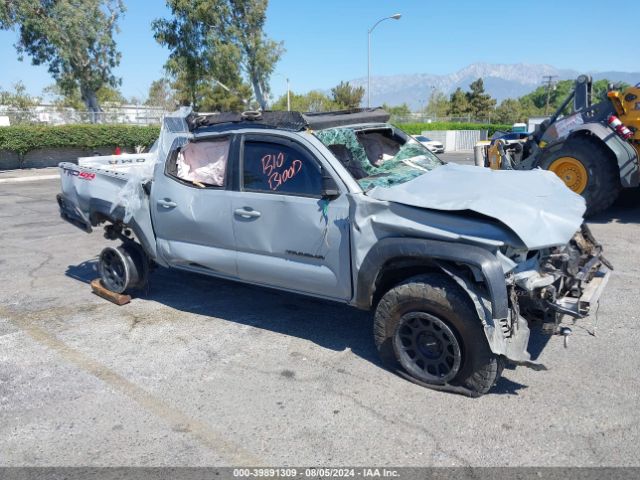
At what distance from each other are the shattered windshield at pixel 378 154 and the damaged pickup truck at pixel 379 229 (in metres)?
0.02

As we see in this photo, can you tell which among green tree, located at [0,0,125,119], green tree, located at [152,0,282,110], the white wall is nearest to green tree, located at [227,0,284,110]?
green tree, located at [152,0,282,110]

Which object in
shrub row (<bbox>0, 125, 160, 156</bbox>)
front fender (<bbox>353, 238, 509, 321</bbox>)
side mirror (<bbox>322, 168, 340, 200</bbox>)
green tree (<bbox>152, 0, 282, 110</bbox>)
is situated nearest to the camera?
front fender (<bbox>353, 238, 509, 321</bbox>)

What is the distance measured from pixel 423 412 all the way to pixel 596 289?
5.42 ft

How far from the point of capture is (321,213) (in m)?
4.20

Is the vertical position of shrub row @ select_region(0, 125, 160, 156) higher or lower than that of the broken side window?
lower

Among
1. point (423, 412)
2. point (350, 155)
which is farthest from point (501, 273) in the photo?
point (350, 155)

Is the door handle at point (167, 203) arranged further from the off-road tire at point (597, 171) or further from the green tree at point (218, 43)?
the green tree at point (218, 43)

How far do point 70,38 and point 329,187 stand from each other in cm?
3280

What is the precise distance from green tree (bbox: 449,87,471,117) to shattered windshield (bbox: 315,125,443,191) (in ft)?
206

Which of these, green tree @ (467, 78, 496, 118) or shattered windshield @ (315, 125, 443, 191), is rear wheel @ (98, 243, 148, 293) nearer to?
shattered windshield @ (315, 125, 443, 191)

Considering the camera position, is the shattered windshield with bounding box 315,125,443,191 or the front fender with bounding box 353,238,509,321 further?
the shattered windshield with bounding box 315,125,443,191

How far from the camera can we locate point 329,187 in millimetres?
4156

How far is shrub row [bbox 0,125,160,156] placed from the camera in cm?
2348

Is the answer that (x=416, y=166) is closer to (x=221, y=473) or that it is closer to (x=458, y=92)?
(x=221, y=473)
